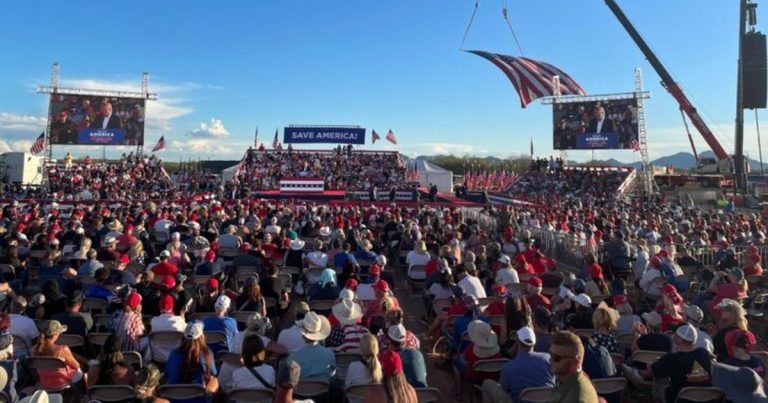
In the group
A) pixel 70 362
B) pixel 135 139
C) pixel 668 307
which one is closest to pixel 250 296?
pixel 70 362

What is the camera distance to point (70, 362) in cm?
534

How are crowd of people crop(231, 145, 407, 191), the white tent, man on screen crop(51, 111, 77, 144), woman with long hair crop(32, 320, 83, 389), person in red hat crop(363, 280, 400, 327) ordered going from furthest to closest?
the white tent
man on screen crop(51, 111, 77, 144)
crowd of people crop(231, 145, 407, 191)
person in red hat crop(363, 280, 400, 327)
woman with long hair crop(32, 320, 83, 389)

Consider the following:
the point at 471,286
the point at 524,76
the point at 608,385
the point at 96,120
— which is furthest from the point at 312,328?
the point at 96,120

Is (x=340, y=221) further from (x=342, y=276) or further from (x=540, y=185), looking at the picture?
(x=540, y=185)

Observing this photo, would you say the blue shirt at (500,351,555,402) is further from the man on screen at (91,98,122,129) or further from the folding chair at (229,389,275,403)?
the man on screen at (91,98,122,129)

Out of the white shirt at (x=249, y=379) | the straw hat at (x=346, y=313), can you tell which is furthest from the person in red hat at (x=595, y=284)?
the white shirt at (x=249, y=379)

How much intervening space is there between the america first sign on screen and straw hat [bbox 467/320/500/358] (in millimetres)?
43840

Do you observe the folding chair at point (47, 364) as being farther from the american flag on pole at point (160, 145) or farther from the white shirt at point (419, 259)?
the american flag on pole at point (160, 145)

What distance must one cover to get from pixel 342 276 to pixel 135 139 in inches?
1636

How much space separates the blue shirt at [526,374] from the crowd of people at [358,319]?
0.04 feet

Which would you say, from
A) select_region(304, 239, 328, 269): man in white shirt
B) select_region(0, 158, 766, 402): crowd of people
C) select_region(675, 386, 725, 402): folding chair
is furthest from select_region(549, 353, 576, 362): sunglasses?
select_region(304, 239, 328, 269): man in white shirt

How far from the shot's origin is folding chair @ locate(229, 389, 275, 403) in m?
4.36

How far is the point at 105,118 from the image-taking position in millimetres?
43938

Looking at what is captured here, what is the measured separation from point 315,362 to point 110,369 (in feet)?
6.44
